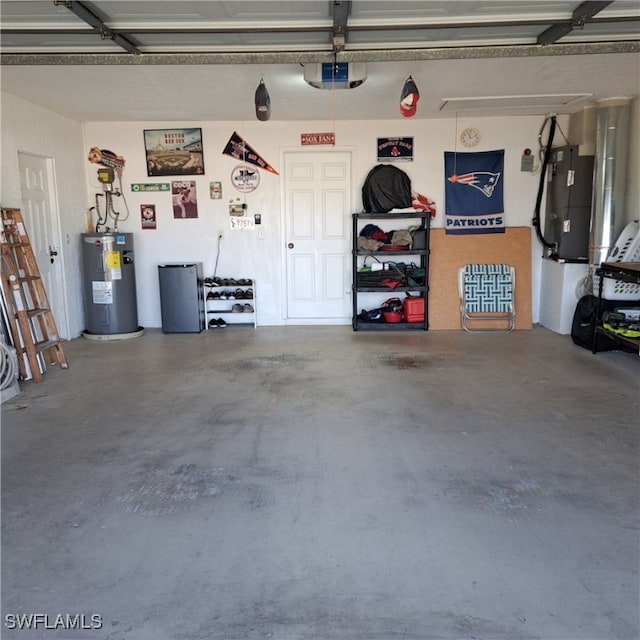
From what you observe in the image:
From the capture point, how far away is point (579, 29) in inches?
142

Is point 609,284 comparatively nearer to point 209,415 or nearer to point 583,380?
point 583,380


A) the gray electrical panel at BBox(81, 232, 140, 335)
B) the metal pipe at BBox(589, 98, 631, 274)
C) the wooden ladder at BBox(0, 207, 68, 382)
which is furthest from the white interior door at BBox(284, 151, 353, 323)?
the wooden ladder at BBox(0, 207, 68, 382)

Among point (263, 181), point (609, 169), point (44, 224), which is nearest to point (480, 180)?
point (609, 169)

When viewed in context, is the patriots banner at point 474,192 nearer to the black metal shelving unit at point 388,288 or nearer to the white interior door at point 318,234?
the black metal shelving unit at point 388,288

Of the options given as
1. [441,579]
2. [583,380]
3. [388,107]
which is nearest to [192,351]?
[388,107]

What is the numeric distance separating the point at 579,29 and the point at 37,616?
14.6ft

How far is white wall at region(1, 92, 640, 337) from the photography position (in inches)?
275

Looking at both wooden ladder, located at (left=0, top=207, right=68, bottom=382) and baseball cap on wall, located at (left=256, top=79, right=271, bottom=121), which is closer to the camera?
baseball cap on wall, located at (left=256, top=79, right=271, bottom=121)

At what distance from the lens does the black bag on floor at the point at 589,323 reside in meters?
5.66

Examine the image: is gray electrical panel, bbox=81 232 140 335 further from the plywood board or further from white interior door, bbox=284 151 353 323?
the plywood board

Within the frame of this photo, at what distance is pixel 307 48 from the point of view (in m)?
3.97

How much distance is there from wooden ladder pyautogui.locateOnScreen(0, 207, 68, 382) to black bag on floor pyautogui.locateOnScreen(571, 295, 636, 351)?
555 cm

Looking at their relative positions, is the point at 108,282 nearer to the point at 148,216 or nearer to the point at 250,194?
the point at 148,216

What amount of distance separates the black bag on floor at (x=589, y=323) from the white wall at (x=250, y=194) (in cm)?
125
